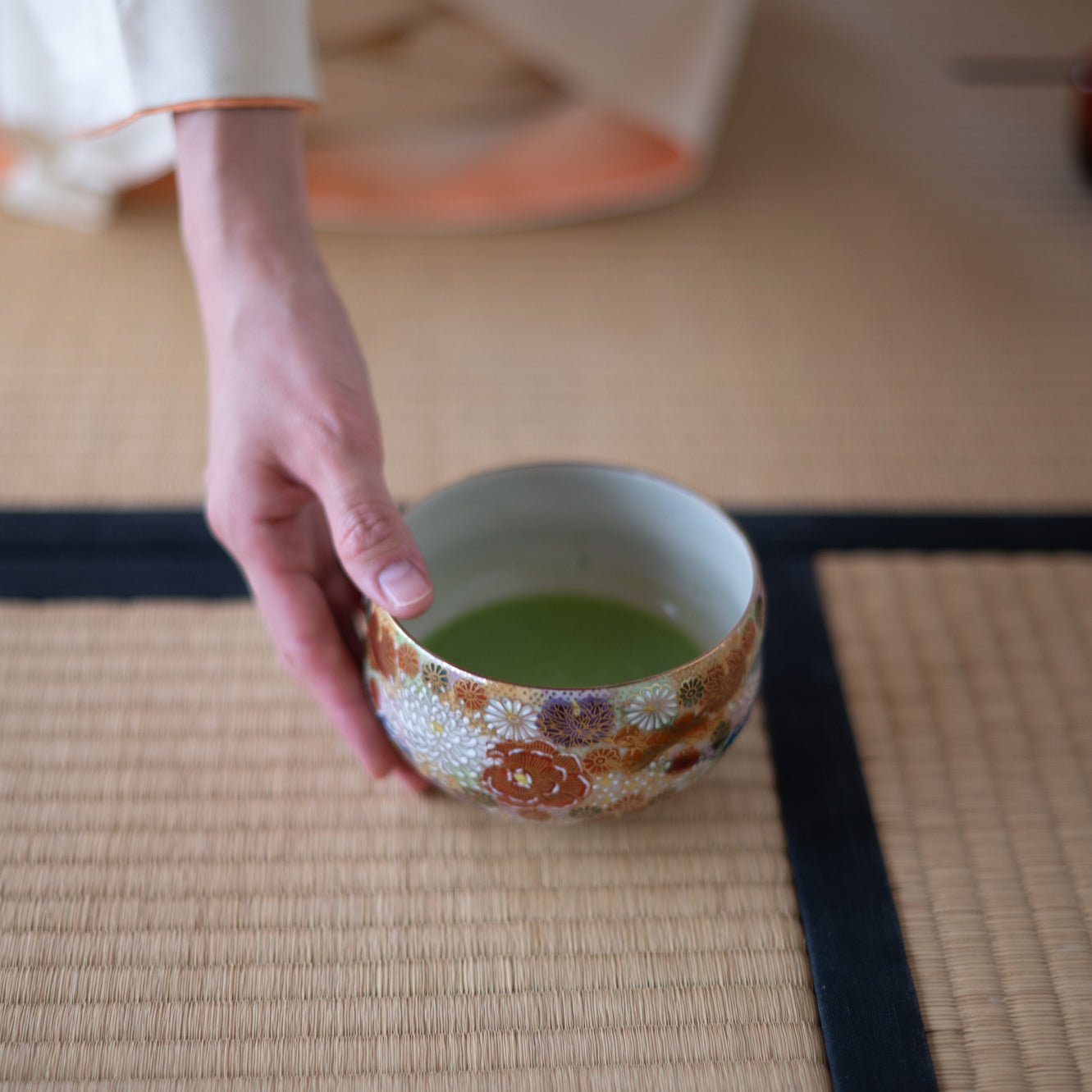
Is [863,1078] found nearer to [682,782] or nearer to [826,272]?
[682,782]

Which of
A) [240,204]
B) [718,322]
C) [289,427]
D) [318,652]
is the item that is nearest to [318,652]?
[318,652]

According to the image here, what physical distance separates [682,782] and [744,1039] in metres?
0.11

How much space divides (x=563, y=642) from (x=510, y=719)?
0.12m

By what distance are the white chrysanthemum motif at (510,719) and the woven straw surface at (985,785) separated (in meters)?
0.20

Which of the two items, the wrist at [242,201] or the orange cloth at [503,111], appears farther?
the orange cloth at [503,111]

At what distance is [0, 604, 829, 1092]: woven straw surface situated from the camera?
1.48 ft

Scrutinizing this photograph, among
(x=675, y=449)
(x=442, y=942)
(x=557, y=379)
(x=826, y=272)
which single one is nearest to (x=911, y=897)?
(x=442, y=942)

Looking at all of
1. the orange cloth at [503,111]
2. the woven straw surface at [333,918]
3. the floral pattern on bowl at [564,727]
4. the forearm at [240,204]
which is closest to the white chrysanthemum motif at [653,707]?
the floral pattern on bowl at [564,727]

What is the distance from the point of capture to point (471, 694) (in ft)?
1.45

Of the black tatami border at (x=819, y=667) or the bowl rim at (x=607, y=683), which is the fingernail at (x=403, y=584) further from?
the black tatami border at (x=819, y=667)

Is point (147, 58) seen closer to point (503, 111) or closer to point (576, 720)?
point (576, 720)

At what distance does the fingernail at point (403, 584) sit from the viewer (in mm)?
458

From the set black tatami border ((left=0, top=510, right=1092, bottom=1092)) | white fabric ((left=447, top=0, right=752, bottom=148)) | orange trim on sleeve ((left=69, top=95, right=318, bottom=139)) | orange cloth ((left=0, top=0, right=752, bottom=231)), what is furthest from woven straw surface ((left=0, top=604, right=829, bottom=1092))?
white fabric ((left=447, top=0, right=752, bottom=148))

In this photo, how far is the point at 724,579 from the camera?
0.53 m
